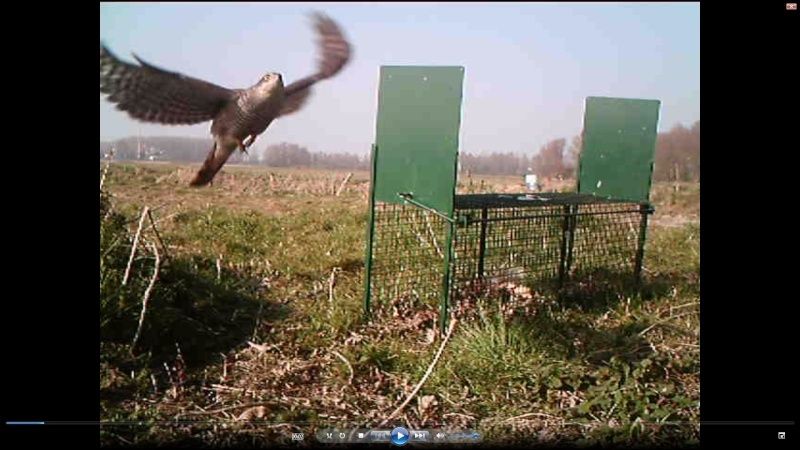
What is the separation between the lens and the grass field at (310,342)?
1863mm

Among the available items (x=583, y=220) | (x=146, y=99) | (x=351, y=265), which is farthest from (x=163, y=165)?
(x=583, y=220)

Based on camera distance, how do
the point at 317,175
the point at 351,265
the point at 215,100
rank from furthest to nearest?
1. the point at 351,265
2. the point at 317,175
3. the point at 215,100

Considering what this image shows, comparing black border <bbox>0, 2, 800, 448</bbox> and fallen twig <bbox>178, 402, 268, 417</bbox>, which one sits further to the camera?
fallen twig <bbox>178, 402, 268, 417</bbox>

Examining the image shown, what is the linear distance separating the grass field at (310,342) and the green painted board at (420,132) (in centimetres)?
20

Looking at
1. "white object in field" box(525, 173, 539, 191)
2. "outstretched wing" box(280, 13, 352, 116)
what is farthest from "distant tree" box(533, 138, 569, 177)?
"outstretched wing" box(280, 13, 352, 116)

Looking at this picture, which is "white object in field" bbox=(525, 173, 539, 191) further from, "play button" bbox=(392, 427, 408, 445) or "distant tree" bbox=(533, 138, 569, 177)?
"play button" bbox=(392, 427, 408, 445)

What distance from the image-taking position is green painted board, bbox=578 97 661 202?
10.5 ft

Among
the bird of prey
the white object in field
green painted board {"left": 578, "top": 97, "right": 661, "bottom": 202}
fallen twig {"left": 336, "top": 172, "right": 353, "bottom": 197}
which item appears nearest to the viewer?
the bird of prey

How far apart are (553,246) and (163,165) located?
6.92ft

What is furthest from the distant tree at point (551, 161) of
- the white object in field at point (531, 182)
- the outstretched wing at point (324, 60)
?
A: the outstretched wing at point (324, 60)

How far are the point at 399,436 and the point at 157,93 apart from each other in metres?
1.34

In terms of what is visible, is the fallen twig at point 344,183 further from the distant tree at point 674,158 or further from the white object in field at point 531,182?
the distant tree at point 674,158
